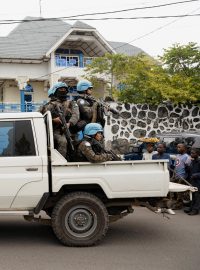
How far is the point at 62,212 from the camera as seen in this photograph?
20.9 ft

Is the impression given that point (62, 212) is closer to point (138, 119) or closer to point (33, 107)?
point (138, 119)

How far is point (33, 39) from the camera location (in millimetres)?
31094

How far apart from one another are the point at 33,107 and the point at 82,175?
20424 mm

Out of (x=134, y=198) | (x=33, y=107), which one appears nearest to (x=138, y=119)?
(x=33, y=107)

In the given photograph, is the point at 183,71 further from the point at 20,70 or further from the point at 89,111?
the point at 89,111

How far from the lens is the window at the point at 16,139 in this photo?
6375mm

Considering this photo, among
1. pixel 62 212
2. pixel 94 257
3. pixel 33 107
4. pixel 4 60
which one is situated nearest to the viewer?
pixel 94 257

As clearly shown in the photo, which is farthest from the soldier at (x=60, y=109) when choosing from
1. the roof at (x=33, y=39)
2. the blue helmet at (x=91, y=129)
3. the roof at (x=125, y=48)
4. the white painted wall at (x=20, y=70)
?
the roof at (x=125, y=48)

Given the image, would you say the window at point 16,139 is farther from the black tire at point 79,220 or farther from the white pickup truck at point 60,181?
the black tire at point 79,220

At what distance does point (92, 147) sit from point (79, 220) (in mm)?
1106

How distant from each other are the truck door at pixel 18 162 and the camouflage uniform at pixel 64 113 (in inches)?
17.4

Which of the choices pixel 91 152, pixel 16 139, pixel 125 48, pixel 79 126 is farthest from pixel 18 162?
pixel 125 48

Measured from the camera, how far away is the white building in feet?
94.7

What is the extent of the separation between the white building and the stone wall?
7.64 meters
